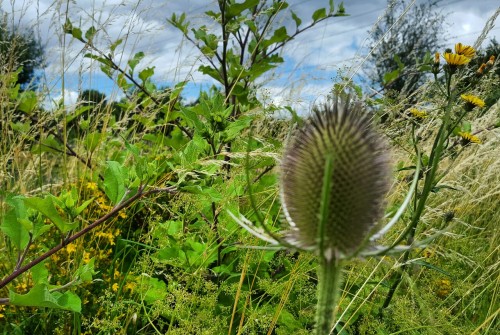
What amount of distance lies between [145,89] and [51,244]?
2.97 ft

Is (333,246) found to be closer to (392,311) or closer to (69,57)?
(392,311)

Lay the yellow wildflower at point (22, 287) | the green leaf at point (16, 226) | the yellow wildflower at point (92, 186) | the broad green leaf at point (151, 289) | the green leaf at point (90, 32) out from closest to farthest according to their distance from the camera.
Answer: the green leaf at point (16, 226), the broad green leaf at point (151, 289), the yellow wildflower at point (22, 287), the yellow wildflower at point (92, 186), the green leaf at point (90, 32)

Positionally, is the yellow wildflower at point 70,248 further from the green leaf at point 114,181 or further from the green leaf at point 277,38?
the green leaf at point 277,38

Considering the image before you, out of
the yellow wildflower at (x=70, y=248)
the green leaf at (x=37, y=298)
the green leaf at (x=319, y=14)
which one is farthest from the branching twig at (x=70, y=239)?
the green leaf at (x=319, y=14)

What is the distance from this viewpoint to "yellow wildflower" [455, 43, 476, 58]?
1.94 m

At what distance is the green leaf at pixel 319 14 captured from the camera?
107 inches

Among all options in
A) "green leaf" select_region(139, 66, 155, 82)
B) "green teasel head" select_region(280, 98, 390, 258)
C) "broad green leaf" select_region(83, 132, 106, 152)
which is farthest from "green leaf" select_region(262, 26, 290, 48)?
"green teasel head" select_region(280, 98, 390, 258)

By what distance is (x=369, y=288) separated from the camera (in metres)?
1.98

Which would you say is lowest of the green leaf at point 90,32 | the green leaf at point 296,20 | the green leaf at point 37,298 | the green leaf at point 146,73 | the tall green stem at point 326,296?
the green leaf at point 37,298

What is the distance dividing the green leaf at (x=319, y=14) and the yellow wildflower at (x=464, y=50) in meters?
0.89

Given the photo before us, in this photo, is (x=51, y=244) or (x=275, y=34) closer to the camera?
(x=51, y=244)

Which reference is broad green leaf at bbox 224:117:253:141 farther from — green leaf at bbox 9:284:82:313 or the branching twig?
green leaf at bbox 9:284:82:313

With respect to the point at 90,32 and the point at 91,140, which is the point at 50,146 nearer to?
the point at 91,140

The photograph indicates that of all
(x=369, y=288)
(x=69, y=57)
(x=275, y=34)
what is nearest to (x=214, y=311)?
(x=369, y=288)
